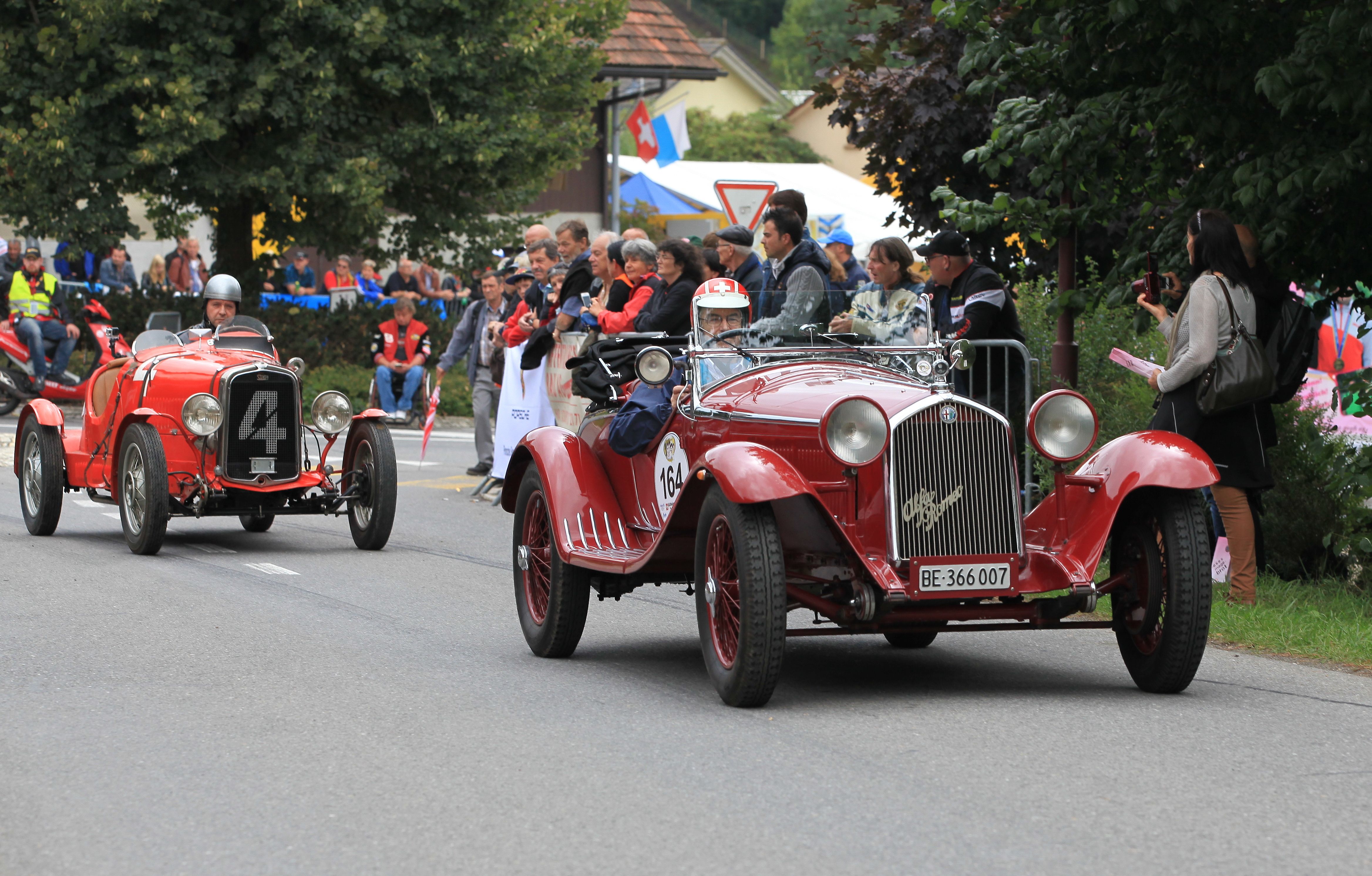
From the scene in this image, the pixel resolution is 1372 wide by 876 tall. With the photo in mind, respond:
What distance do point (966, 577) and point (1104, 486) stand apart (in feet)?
2.37

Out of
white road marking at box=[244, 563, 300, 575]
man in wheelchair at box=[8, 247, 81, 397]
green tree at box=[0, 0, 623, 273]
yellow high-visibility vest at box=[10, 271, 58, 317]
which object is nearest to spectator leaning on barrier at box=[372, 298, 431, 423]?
green tree at box=[0, 0, 623, 273]

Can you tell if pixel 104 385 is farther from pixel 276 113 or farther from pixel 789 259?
pixel 276 113

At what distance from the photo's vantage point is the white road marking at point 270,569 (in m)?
10.6

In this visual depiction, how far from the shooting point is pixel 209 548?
11930 millimetres

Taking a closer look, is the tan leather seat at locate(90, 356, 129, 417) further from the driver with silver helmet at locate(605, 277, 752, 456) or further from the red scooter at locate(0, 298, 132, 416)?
the red scooter at locate(0, 298, 132, 416)

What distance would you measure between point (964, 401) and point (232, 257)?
21048 mm

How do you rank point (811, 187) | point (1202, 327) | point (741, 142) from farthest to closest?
1. point (741, 142)
2. point (811, 187)
3. point (1202, 327)

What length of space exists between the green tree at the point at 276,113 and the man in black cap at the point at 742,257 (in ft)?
42.8

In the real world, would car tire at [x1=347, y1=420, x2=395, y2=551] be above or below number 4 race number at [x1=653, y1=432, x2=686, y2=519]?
below

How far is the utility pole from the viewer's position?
35.1 ft

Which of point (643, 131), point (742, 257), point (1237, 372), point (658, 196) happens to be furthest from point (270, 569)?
point (643, 131)

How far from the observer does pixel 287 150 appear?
77.7 feet

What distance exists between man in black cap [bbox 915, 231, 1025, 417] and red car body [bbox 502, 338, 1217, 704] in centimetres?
300

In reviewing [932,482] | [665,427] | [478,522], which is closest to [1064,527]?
[932,482]
